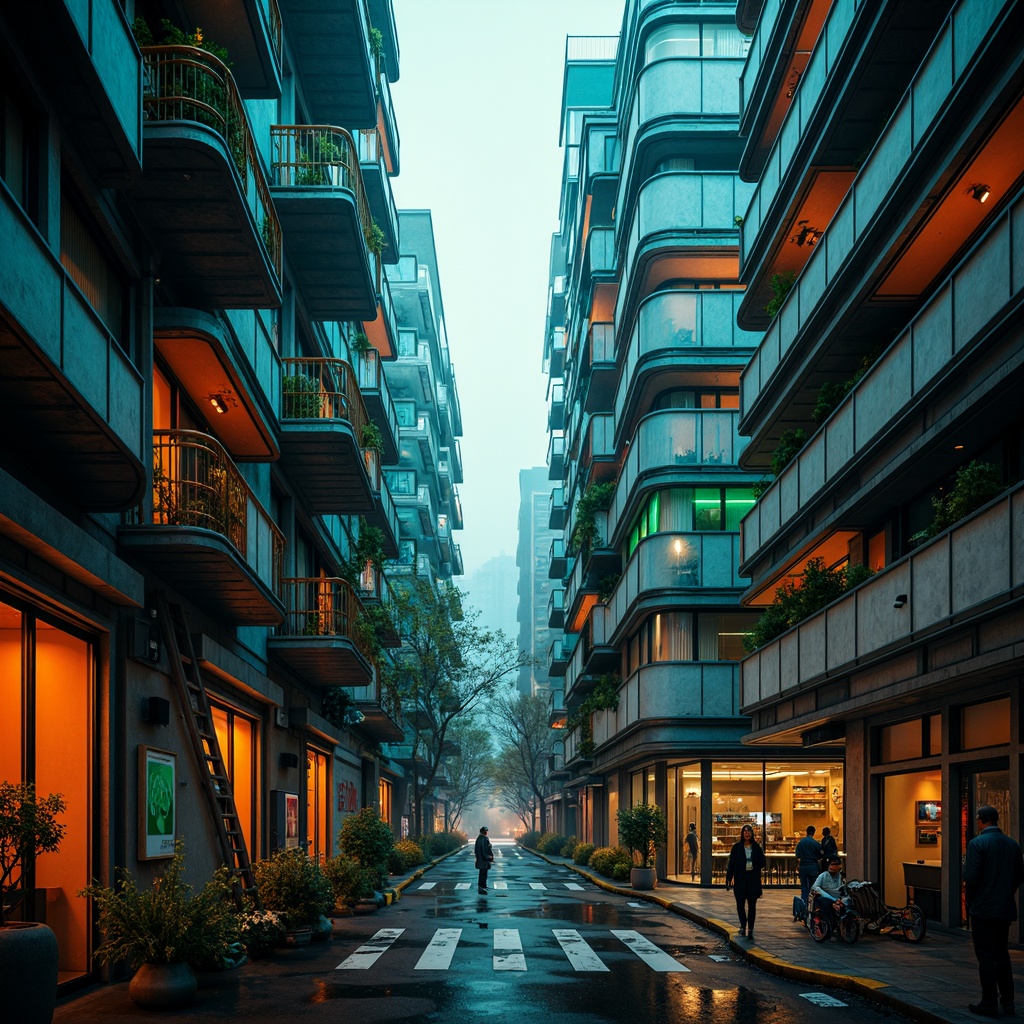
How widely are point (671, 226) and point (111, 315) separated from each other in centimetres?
2097

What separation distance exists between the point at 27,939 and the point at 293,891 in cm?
847

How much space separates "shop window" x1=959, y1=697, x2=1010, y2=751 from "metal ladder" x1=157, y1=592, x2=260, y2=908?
10.1 metres

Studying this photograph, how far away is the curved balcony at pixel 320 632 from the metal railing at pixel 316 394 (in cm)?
319

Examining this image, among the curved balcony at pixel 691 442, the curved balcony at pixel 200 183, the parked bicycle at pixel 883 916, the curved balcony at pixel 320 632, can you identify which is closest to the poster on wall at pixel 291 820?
the curved balcony at pixel 320 632

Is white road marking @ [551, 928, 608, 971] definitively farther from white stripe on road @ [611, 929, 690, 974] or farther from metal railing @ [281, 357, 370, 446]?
metal railing @ [281, 357, 370, 446]

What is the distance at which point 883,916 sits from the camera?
17156 millimetres

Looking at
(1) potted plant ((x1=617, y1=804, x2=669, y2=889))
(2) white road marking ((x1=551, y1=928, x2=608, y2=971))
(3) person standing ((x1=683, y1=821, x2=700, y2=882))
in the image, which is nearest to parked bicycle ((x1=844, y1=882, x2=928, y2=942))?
(2) white road marking ((x1=551, y1=928, x2=608, y2=971))

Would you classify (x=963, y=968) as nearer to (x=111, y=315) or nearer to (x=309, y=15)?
(x=111, y=315)

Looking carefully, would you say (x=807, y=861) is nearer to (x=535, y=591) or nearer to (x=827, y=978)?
(x=827, y=978)

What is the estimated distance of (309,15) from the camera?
78.3ft

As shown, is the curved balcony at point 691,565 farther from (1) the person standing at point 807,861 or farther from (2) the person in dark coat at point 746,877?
(2) the person in dark coat at point 746,877

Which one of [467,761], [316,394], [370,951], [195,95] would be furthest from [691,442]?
[467,761]

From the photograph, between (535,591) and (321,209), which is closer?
(321,209)

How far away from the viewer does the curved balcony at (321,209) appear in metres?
21.4
